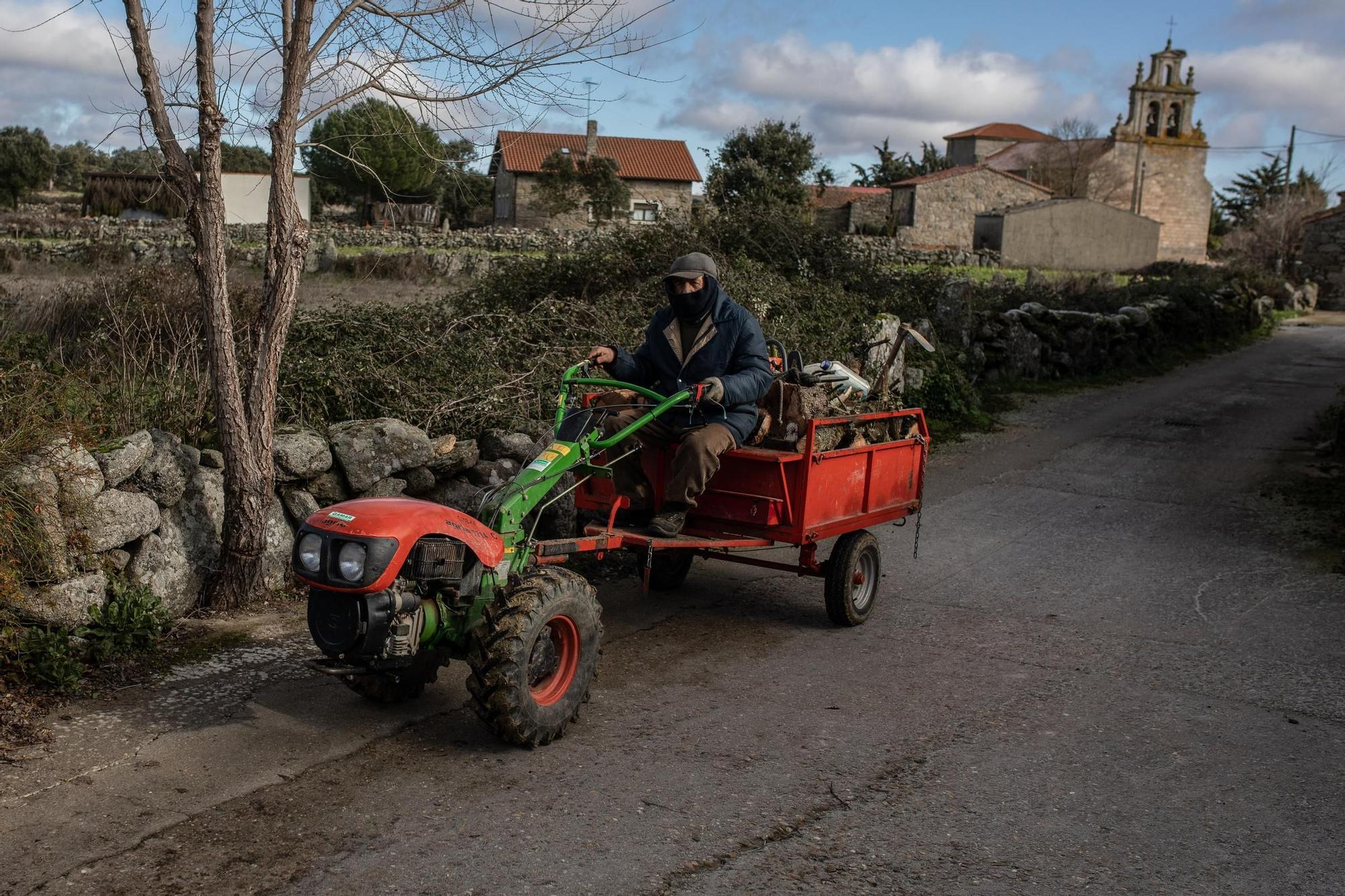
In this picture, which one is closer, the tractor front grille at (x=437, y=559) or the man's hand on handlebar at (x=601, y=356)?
the tractor front grille at (x=437, y=559)

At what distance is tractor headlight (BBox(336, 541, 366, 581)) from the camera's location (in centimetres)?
452

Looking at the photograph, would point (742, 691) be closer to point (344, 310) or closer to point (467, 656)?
point (467, 656)

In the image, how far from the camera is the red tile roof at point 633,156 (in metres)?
53.7

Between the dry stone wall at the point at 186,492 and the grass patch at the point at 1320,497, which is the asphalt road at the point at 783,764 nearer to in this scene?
the dry stone wall at the point at 186,492

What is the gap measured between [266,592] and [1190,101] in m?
79.4

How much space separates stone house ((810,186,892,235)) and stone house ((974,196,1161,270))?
21.6 feet

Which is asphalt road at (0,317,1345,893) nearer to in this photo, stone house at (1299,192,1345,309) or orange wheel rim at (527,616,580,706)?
orange wheel rim at (527,616,580,706)

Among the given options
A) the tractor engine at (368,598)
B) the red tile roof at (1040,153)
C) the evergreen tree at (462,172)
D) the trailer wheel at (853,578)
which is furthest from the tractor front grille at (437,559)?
the red tile roof at (1040,153)

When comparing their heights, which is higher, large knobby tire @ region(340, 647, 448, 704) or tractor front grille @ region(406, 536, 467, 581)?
tractor front grille @ region(406, 536, 467, 581)

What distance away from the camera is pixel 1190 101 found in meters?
73.8

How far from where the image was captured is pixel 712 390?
6.13 meters

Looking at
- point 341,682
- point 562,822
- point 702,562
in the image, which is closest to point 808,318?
point 702,562

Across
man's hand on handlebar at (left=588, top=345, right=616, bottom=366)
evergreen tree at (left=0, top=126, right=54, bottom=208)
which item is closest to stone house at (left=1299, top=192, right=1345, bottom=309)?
man's hand on handlebar at (left=588, top=345, right=616, bottom=366)

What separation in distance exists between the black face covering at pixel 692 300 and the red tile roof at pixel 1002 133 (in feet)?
327
